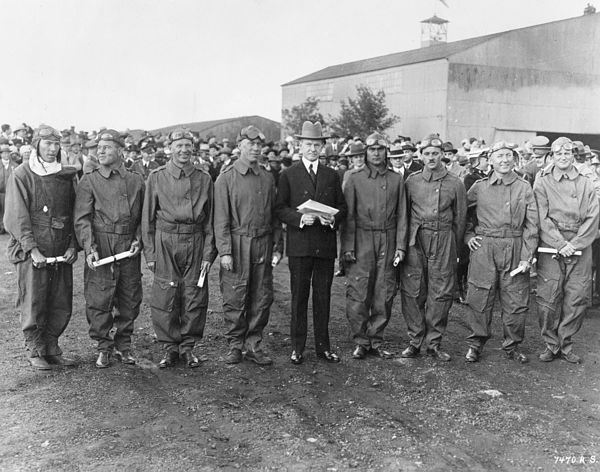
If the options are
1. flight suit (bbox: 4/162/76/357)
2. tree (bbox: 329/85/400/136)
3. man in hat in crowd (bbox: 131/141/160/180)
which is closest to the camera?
flight suit (bbox: 4/162/76/357)

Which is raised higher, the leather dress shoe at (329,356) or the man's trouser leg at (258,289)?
the man's trouser leg at (258,289)

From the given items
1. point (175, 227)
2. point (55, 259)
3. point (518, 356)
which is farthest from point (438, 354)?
point (55, 259)

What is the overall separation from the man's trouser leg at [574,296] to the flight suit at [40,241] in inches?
193

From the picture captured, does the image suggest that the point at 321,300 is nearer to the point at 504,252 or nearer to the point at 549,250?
the point at 504,252

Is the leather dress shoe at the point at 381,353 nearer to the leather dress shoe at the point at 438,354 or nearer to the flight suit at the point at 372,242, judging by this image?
the flight suit at the point at 372,242

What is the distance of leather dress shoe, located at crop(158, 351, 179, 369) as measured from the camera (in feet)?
20.2

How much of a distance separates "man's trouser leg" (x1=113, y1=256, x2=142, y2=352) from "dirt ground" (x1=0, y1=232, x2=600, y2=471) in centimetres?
30

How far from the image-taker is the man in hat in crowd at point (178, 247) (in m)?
6.15

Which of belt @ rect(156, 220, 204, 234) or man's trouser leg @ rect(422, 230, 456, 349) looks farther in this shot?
man's trouser leg @ rect(422, 230, 456, 349)

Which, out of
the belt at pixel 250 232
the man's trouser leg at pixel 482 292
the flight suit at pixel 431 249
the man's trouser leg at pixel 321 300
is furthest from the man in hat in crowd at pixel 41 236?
the man's trouser leg at pixel 482 292

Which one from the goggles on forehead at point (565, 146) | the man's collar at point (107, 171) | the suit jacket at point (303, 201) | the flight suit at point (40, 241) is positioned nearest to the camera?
the flight suit at point (40, 241)

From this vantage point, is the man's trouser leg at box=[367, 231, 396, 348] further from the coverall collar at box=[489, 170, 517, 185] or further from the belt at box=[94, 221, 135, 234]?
the belt at box=[94, 221, 135, 234]

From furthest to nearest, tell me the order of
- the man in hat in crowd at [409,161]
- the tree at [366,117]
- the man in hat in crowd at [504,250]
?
the tree at [366,117] < the man in hat in crowd at [409,161] < the man in hat in crowd at [504,250]

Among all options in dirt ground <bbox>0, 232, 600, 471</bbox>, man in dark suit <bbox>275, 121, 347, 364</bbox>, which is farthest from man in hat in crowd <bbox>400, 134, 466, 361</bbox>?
man in dark suit <bbox>275, 121, 347, 364</bbox>
